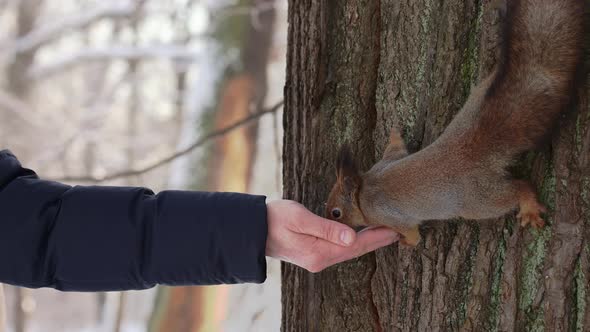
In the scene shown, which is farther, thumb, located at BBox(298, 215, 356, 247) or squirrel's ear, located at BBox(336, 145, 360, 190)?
squirrel's ear, located at BBox(336, 145, 360, 190)

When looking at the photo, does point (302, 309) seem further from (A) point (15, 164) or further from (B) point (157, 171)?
(B) point (157, 171)

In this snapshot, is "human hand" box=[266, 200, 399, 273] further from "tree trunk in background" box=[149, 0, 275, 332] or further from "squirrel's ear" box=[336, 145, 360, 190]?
"tree trunk in background" box=[149, 0, 275, 332]

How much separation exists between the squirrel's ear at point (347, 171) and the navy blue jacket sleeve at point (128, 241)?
0.20 meters

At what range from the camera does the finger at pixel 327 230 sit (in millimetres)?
1195

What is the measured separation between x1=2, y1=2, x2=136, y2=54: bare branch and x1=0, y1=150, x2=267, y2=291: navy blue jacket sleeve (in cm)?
219

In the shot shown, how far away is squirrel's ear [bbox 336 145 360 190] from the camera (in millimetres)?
1317

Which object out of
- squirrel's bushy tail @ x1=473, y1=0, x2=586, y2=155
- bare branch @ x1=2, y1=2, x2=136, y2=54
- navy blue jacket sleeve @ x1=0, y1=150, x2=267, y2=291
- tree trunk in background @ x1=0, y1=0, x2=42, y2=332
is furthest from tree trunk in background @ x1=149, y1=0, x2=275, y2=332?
squirrel's bushy tail @ x1=473, y1=0, x2=586, y2=155

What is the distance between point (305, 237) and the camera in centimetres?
123

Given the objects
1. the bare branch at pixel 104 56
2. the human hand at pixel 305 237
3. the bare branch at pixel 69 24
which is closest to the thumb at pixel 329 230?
the human hand at pixel 305 237

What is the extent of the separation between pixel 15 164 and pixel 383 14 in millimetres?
787

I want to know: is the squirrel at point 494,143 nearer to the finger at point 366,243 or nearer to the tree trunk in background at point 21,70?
the finger at point 366,243

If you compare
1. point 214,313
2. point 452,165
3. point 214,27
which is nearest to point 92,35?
point 214,27

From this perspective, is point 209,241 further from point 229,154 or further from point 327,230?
point 229,154

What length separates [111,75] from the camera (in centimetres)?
326
